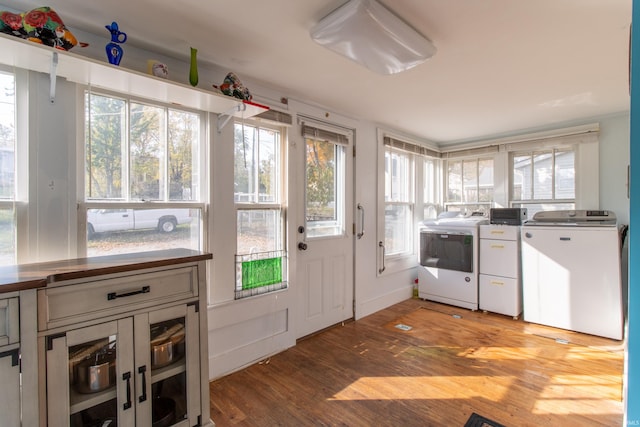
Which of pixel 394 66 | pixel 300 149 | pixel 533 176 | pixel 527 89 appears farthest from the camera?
pixel 533 176

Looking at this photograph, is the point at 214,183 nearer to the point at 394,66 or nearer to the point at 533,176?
the point at 394,66

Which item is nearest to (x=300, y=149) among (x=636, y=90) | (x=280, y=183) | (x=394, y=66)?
(x=280, y=183)

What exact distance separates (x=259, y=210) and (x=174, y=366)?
1295mm

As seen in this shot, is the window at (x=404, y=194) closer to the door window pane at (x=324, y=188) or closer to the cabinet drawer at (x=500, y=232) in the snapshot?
the door window pane at (x=324, y=188)

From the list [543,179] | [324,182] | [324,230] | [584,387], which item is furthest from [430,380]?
[543,179]

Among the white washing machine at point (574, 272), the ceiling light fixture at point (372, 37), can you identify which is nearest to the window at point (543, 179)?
the white washing machine at point (574, 272)

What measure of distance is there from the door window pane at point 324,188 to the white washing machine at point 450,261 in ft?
4.86

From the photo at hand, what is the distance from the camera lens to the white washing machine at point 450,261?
12.3 feet

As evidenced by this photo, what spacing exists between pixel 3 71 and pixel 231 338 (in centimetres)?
206

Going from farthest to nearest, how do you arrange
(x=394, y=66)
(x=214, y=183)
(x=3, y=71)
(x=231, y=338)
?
1. (x=231, y=338)
2. (x=214, y=183)
3. (x=394, y=66)
4. (x=3, y=71)

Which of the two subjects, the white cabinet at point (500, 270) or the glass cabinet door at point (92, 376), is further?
the white cabinet at point (500, 270)

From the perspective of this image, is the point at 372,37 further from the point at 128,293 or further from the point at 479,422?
the point at 479,422

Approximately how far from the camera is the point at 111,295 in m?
1.37

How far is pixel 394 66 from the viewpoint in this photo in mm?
1872
